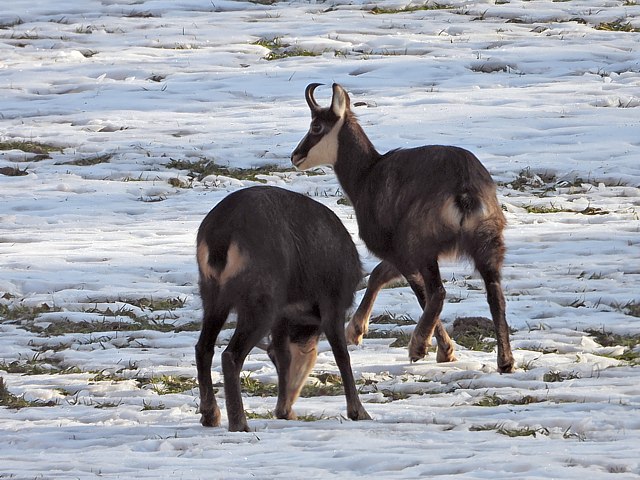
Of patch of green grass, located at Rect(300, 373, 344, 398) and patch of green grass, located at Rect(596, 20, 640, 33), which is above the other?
patch of green grass, located at Rect(596, 20, 640, 33)

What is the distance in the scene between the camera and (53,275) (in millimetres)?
10430

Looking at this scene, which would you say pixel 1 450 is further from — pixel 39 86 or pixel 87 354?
pixel 39 86

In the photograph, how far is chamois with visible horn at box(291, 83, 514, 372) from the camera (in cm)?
797

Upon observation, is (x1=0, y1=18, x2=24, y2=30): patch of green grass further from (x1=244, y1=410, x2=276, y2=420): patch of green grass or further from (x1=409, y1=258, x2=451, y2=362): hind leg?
(x1=244, y1=410, x2=276, y2=420): patch of green grass

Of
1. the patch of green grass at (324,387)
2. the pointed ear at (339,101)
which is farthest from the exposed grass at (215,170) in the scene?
the patch of green grass at (324,387)

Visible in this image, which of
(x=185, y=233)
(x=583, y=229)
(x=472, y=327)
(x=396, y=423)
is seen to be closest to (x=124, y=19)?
(x=185, y=233)

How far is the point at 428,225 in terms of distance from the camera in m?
8.17

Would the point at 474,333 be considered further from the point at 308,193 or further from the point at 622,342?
the point at 308,193

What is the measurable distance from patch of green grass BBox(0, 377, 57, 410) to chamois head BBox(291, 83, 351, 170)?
11.3 feet

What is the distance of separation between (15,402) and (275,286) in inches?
71.3

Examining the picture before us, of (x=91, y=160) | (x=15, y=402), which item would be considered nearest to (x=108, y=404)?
(x=15, y=402)

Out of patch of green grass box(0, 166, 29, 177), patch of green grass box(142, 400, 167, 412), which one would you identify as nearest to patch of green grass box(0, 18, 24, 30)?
patch of green grass box(0, 166, 29, 177)

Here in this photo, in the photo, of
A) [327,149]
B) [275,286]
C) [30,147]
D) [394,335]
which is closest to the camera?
[275,286]

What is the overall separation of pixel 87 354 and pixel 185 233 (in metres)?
4.06
